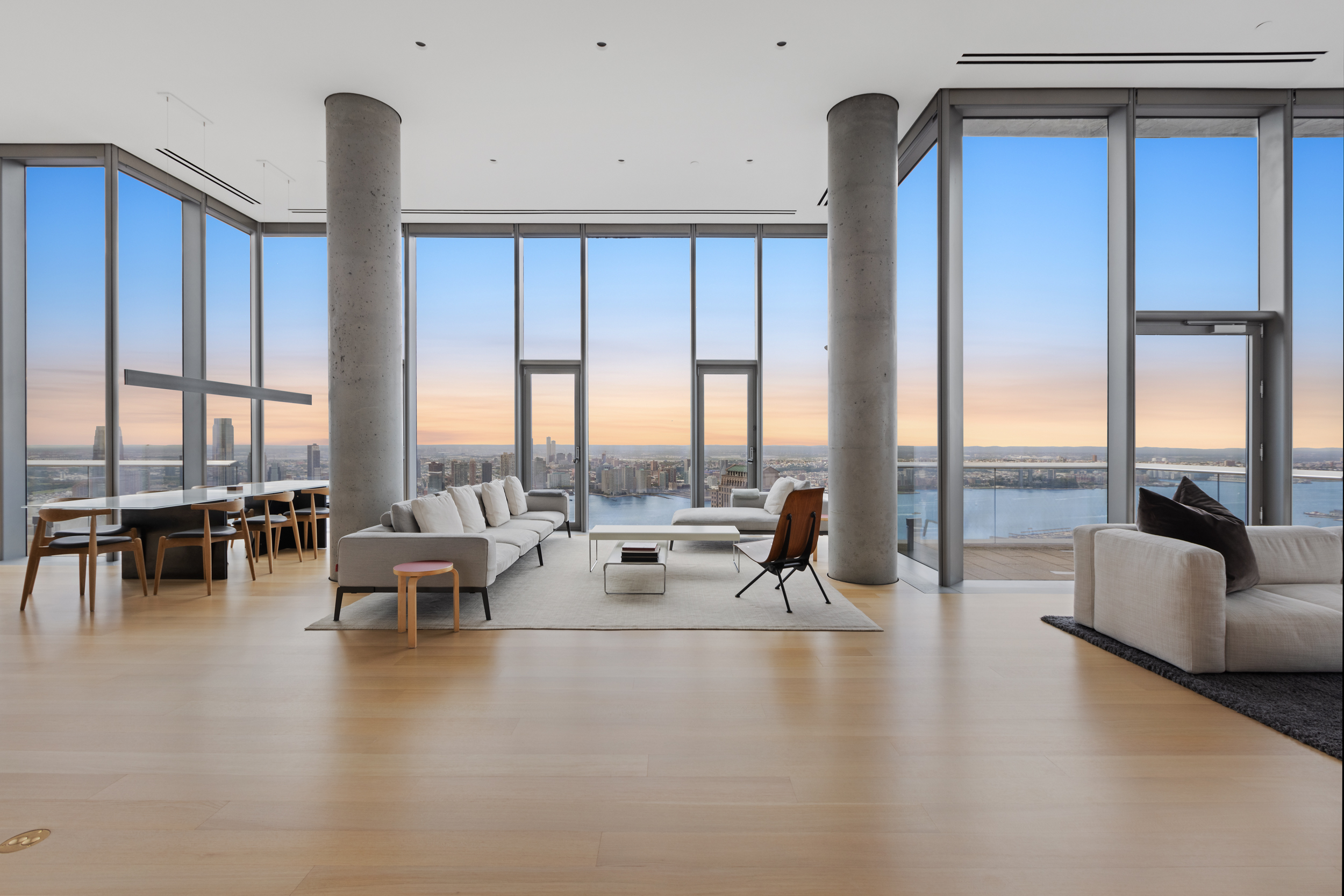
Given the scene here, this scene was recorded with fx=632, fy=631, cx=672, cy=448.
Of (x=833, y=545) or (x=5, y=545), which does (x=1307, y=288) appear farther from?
(x=5, y=545)

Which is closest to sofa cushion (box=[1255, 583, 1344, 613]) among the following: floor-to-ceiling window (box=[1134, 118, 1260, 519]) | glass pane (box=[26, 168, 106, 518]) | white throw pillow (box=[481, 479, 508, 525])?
floor-to-ceiling window (box=[1134, 118, 1260, 519])

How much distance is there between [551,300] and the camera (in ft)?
30.3

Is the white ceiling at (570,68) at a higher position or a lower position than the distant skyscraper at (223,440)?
higher

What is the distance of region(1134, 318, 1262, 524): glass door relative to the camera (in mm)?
5809

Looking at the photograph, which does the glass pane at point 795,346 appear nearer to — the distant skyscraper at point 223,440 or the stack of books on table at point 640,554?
the stack of books on table at point 640,554

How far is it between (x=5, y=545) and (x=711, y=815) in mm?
8742

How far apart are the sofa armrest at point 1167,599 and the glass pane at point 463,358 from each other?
746 cm

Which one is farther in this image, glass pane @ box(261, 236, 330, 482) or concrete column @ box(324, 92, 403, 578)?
glass pane @ box(261, 236, 330, 482)

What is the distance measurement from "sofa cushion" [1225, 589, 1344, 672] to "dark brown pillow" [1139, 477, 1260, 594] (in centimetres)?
18

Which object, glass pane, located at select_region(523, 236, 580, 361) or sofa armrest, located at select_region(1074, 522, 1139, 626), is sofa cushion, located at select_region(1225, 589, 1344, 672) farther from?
glass pane, located at select_region(523, 236, 580, 361)

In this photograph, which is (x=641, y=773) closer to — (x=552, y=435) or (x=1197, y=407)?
(x=1197, y=407)

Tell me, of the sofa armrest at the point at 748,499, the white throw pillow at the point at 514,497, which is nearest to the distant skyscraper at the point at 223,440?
the white throw pillow at the point at 514,497

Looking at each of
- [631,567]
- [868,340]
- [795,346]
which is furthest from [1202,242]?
[631,567]

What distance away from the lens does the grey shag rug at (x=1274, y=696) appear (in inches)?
104
